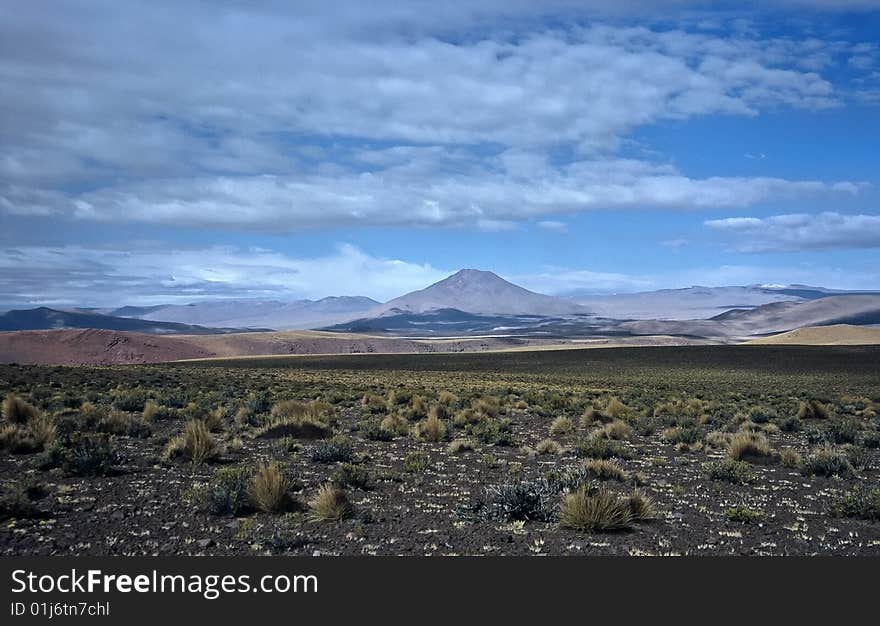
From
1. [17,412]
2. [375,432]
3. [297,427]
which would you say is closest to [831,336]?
[375,432]

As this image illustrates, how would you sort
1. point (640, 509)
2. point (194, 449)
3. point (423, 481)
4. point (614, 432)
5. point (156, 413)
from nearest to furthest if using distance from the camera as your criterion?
point (640, 509), point (423, 481), point (194, 449), point (614, 432), point (156, 413)

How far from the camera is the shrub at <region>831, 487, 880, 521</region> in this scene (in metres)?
10.6

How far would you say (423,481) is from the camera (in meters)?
13.2

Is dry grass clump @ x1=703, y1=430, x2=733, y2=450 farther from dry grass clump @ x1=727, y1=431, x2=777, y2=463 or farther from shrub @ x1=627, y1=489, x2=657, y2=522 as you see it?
shrub @ x1=627, y1=489, x2=657, y2=522

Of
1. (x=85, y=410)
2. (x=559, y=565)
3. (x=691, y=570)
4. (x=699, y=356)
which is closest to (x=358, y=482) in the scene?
(x=559, y=565)

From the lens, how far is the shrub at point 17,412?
18.1 metres

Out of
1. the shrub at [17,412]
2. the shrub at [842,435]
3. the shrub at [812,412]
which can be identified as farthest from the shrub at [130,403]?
the shrub at [812,412]

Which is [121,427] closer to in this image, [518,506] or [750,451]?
[518,506]

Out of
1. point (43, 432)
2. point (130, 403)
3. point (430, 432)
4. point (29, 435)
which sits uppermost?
point (43, 432)

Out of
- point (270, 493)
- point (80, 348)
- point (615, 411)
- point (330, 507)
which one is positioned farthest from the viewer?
point (80, 348)

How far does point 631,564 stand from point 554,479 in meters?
5.50

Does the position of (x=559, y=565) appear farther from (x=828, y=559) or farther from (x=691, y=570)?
(x=828, y=559)

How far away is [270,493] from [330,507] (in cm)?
105

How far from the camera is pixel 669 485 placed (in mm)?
13203
